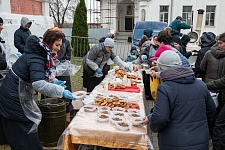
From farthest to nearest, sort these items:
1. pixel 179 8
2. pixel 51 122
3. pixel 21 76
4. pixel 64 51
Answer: pixel 179 8 → pixel 64 51 → pixel 51 122 → pixel 21 76

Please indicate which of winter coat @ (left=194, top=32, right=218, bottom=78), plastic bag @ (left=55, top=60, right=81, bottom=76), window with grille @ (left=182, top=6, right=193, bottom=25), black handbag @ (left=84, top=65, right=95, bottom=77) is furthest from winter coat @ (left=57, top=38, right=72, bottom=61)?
window with grille @ (left=182, top=6, right=193, bottom=25)

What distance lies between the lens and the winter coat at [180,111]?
1.95 m

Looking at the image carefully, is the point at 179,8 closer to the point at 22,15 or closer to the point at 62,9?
the point at 62,9

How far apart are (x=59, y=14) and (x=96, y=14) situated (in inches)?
288

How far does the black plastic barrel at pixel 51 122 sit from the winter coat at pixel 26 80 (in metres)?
0.80

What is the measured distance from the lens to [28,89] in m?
2.47

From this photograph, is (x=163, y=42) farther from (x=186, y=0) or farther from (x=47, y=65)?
(x=186, y=0)

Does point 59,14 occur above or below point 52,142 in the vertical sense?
above

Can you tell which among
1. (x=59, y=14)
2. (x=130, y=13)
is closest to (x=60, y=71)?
(x=130, y=13)

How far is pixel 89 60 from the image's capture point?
4.68m

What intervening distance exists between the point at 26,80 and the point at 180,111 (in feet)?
4.79

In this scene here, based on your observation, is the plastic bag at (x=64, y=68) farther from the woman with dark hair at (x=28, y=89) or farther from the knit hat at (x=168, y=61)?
the knit hat at (x=168, y=61)

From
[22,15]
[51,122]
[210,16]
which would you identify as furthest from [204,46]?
[210,16]

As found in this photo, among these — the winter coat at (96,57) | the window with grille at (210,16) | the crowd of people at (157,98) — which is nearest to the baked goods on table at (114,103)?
the crowd of people at (157,98)
